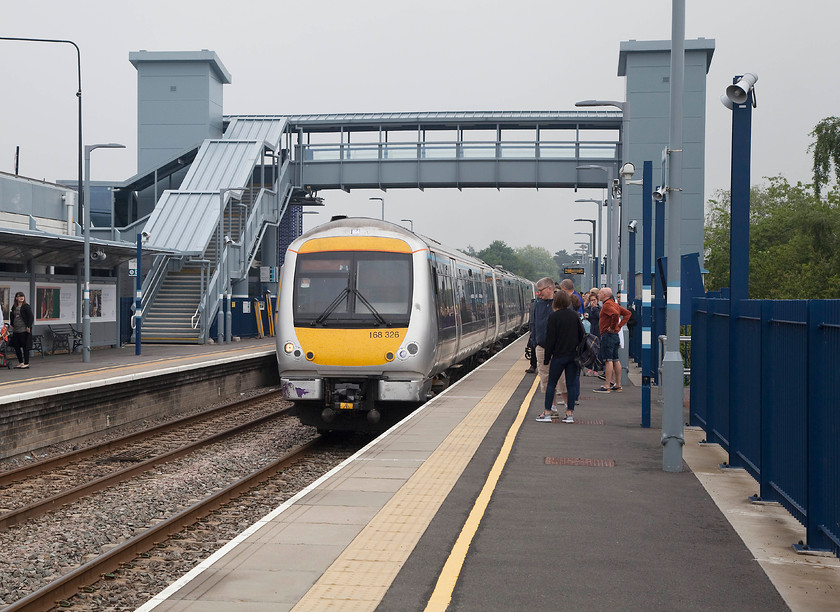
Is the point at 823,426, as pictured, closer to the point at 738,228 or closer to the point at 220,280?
the point at 738,228

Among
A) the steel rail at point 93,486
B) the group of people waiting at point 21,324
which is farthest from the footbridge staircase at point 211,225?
the steel rail at point 93,486

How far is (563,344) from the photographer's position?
1302 cm

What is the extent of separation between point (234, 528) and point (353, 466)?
1278mm

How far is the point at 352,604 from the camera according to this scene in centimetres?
538

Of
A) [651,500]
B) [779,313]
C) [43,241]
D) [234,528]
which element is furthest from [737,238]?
[43,241]

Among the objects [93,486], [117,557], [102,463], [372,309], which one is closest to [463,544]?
[117,557]

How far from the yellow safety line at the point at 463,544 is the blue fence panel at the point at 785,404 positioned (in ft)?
7.44

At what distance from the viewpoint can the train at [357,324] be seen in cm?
1368

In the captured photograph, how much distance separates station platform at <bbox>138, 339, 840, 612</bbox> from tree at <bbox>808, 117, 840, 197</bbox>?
104 feet

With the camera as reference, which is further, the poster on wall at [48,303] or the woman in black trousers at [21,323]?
the poster on wall at [48,303]

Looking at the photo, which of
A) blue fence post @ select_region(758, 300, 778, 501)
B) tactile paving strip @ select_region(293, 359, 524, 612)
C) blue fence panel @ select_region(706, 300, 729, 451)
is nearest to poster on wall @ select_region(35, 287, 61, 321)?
tactile paving strip @ select_region(293, 359, 524, 612)

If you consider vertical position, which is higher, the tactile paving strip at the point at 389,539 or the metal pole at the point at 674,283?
the metal pole at the point at 674,283

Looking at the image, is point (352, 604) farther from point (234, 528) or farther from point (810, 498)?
point (234, 528)

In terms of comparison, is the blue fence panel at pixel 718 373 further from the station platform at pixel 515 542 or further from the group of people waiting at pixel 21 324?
the group of people waiting at pixel 21 324
